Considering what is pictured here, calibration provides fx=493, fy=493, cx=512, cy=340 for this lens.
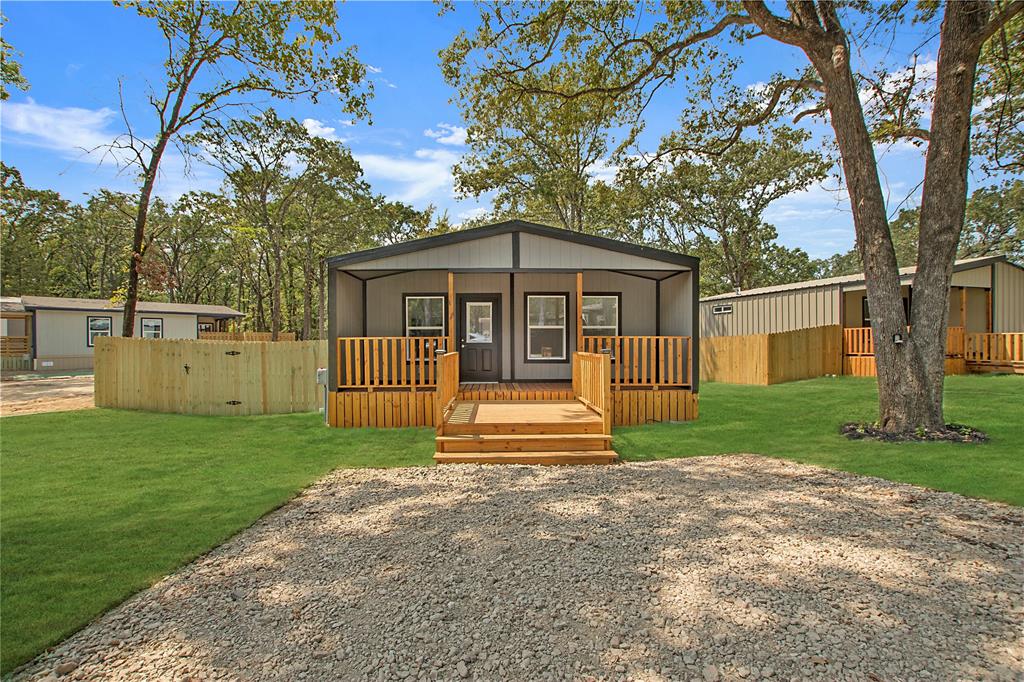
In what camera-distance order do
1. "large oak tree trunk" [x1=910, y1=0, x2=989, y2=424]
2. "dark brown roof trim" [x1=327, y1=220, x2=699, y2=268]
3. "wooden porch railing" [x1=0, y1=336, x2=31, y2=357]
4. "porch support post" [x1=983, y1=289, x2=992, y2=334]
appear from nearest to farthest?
"large oak tree trunk" [x1=910, y1=0, x2=989, y2=424] → "dark brown roof trim" [x1=327, y1=220, x2=699, y2=268] → "porch support post" [x1=983, y1=289, x2=992, y2=334] → "wooden porch railing" [x1=0, y1=336, x2=31, y2=357]

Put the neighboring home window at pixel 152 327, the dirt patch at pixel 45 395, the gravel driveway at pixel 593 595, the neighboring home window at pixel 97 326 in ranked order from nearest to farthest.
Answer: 1. the gravel driveway at pixel 593 595
2. the dirt patch at pixel 45 395
3. the neighboring home window at pixel 97 326
4. the neighboring home window at pixel 152 327

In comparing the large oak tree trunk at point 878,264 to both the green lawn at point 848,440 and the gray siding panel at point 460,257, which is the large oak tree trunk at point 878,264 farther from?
the gray siding panel at point 460,257

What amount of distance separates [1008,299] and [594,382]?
16.9m

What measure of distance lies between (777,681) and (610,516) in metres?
2.15

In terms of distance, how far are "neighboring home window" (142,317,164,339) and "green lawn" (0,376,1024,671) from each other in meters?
15.9

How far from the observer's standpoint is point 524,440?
6.75m

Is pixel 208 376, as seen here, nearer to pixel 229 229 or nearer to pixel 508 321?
pixel 508 321

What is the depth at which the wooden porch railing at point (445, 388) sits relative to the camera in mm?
6852

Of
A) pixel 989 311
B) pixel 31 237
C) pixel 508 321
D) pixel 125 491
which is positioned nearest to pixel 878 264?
pixel 508 321

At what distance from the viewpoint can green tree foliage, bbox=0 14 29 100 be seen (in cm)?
1112

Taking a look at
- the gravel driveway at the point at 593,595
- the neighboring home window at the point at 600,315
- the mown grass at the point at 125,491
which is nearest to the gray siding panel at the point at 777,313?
the neighboring home window at the point at 600,315

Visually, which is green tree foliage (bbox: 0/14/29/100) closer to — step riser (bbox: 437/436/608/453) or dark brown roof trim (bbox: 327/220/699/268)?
dark brown roof trim (bbox: 327/220/699/268)

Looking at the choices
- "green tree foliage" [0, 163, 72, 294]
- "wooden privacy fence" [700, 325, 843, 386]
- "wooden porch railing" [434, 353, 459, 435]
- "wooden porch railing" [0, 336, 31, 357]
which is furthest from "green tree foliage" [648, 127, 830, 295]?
"green tree foliage" [0, 163, 72, 294]

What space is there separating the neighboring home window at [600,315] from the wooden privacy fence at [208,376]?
238 inches
